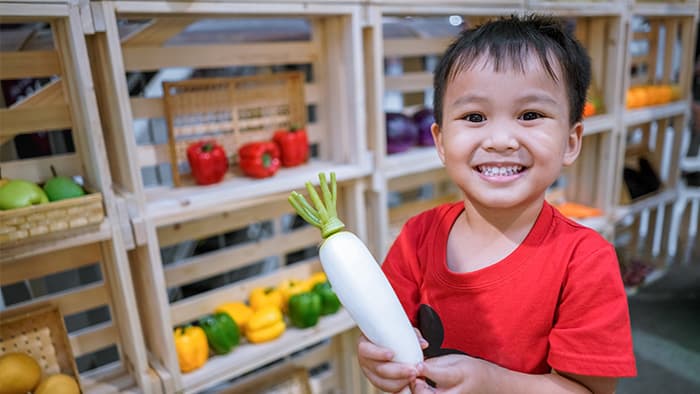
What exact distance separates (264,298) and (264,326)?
116 mm

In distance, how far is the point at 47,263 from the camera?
4.27ft

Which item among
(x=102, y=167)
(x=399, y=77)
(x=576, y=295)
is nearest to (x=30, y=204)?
(x=102, y=167)

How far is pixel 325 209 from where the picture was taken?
674mm

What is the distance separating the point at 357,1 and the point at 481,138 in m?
0.89

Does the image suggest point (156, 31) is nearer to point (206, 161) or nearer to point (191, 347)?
point (206, 161)

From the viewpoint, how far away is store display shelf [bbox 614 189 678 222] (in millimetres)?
2322

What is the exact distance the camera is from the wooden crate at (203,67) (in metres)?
1.11

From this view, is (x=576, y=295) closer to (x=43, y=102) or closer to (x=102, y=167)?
(x=102, y=167)

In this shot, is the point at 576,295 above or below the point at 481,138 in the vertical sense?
below

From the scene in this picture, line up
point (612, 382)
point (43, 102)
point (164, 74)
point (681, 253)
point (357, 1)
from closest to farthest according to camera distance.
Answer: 1. point (612, 382)
2. point (43, 102)
3. point (357, 1)
4. point (164, 74)
5. point (681, 253)

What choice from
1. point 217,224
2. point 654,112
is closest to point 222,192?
point 217,224

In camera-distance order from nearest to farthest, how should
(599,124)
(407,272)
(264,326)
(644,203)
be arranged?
(407,272) → (264,326) → (599,124) → (644,203)

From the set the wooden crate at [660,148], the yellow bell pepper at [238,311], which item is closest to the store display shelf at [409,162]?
the yellow bell pepper at [238,311]

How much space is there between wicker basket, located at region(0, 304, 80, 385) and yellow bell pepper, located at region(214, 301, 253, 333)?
42 centimetres
